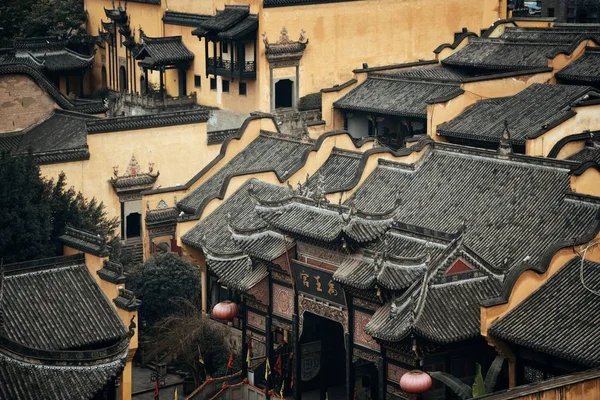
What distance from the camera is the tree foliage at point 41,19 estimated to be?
271ft

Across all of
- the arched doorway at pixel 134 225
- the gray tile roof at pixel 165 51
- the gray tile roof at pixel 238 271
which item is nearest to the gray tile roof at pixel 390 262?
the gray tile roof at pixel 238 271

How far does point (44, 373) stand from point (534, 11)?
6144cm

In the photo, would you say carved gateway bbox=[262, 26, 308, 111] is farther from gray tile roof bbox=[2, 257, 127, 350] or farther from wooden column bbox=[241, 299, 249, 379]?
gray tile roof bbox=[2, 257, 127, 350]

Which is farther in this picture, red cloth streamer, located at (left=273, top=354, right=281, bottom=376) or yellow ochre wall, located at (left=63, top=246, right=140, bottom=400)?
red cloth streamer, located at (left=273, top=354, right=281, bottom=376)

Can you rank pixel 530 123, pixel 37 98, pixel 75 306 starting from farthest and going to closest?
pixel 37 98 < pixel 530 123 < pixel 75 306

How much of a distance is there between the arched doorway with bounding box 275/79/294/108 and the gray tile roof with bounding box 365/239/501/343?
31688 millimetres

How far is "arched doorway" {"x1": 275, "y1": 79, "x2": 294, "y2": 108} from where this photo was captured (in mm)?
69500

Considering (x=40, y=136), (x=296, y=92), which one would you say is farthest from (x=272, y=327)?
(x=296, y=92)

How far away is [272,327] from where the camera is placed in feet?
142

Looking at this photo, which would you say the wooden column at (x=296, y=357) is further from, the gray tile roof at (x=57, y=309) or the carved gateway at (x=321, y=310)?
the gray tile roof at (x=57, y=309)

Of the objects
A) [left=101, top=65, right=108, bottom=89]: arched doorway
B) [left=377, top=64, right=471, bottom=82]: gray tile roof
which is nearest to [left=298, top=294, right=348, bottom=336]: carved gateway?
[left=377, top=64, right=471, bottom=82]: gray tile roof

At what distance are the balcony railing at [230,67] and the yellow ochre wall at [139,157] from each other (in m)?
10.2

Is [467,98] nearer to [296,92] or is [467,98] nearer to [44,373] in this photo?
[296,92]

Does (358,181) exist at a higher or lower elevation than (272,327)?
higher
